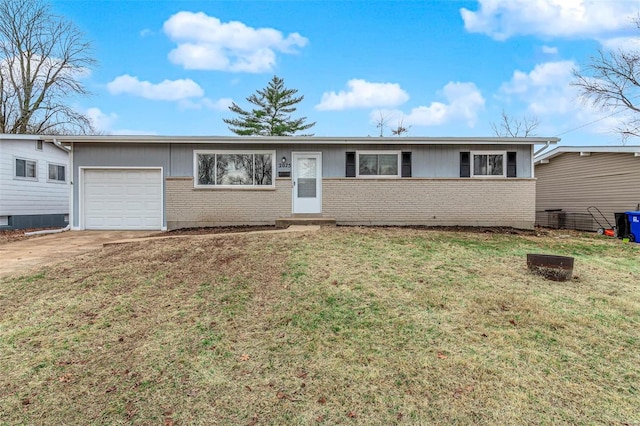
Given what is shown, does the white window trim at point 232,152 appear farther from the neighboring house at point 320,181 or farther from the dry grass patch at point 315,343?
the dry grass patch at point 315,343

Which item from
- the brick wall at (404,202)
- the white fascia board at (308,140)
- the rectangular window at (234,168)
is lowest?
the brick wall at (404,202)

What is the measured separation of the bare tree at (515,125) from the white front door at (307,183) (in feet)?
76.9

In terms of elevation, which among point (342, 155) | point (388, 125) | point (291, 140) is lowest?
point (342, 155)

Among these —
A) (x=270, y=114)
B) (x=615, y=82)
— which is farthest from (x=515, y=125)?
(x=270, y=114)

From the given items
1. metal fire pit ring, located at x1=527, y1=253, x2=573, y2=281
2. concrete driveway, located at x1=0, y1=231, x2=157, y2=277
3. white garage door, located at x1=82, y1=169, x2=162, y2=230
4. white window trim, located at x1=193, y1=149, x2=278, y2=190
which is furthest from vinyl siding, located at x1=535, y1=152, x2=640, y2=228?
concrete driveway, located at x1=0, y1=231, x2=157, y2=277

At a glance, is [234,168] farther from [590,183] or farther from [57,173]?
[590,183]

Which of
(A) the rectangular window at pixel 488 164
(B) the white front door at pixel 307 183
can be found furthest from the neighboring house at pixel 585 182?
(B) the white front door at pixel 307 183

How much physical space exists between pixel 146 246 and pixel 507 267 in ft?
21.9

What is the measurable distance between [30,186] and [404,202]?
1371 cm

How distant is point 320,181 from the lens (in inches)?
440

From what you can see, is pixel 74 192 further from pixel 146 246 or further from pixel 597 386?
pixel 597 386

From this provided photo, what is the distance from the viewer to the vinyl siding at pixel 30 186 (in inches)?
475

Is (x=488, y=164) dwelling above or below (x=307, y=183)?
above

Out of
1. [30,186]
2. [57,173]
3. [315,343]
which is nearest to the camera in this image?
[315,343]
